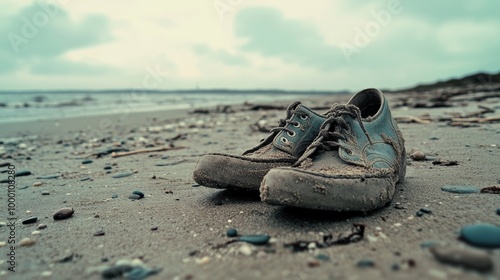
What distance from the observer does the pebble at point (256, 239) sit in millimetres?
1545

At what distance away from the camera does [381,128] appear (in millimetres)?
2287

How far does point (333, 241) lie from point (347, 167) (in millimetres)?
514

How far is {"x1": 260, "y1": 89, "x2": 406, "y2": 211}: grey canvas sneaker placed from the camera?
1688mm

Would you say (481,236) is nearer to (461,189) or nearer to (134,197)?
(461,189)

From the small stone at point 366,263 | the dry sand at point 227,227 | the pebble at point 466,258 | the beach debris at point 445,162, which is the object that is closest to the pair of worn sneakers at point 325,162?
the dry sand at point 227,227

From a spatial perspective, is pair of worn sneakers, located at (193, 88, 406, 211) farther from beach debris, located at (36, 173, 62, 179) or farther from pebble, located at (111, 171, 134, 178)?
beach debris, located at (36, 173, 62, 179)

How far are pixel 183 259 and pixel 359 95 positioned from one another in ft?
5.54

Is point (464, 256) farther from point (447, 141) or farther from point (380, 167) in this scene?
point (447, 141)

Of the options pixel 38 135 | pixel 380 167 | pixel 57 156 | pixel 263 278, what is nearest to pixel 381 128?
pixel 380 167

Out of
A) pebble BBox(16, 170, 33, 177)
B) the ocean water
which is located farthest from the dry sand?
the ocean water

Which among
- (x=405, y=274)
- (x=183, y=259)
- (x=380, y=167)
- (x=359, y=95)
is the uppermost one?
(x=359, y=95)

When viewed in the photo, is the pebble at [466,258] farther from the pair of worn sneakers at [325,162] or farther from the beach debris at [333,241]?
the pair of worn sneakers at [325,162]

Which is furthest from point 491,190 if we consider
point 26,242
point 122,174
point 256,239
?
point 122,174

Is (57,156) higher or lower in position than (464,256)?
lower
